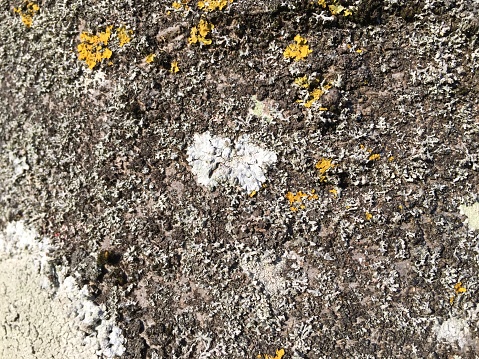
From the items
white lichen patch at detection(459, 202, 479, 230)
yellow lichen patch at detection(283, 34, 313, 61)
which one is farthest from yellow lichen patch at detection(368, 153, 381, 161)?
yellow lichen patch at detection(283, 34, 313, 61)

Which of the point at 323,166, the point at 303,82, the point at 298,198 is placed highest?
the point at 303,82

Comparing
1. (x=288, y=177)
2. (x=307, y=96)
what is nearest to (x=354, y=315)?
(x=288, y=177)

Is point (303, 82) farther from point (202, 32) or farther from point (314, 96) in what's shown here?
point (202, 32)

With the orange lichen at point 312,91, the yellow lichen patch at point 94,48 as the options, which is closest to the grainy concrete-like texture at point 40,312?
the yellow lichen patch at point 94,48

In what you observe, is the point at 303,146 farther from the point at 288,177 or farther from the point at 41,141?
the point at 41,141

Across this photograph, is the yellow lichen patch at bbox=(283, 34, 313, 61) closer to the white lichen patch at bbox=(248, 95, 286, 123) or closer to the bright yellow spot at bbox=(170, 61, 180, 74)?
the white lichen patch at bbox=(248, 95, 286, 123)

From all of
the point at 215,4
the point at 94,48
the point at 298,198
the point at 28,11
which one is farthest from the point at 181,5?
the point at 298,198
